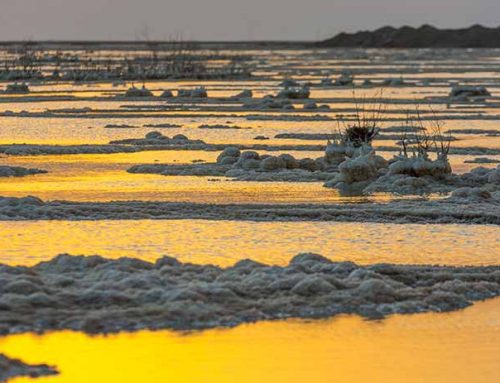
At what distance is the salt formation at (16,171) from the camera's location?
1988 cm

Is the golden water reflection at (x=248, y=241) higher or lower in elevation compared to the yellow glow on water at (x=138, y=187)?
higher

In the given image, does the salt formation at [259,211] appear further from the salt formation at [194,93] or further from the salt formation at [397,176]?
the salt formation at [194,93]

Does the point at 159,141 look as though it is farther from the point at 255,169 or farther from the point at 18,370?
the point at 18,370

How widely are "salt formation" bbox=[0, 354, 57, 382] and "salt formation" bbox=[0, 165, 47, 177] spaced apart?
11.8 m

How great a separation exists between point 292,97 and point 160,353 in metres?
34.9

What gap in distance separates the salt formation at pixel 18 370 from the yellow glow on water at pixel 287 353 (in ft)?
0.31

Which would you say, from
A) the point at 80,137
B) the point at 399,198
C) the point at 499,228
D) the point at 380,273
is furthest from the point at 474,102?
the point at 380,273

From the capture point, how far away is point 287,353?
867 centimetres

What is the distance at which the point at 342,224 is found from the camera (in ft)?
48.0

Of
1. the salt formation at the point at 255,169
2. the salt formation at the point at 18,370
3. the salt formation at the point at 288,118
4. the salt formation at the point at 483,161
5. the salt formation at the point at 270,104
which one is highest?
the salt formation at the point at 18,370

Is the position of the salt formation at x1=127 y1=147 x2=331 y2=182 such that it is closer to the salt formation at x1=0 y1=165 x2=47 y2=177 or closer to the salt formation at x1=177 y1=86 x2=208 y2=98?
the salt formation at x1=0 y1=165 x2=47 y2=177

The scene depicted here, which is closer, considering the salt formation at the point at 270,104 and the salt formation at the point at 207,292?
the salt formation at the point at 207,292

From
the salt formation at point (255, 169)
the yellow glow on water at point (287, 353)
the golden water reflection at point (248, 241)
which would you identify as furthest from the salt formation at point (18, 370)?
the salt formation at point (255, 169)

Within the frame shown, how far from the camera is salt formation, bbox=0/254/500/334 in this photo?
372 inches
